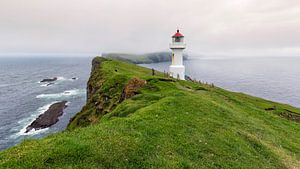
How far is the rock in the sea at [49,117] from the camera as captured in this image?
69.0m

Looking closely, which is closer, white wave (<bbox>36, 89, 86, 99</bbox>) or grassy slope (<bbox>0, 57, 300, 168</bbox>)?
grassy slope (<bbox>0, 57, 300, 168</bbox>)

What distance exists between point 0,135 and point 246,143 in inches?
2358

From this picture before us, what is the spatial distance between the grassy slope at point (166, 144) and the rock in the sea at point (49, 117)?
48.4 metres

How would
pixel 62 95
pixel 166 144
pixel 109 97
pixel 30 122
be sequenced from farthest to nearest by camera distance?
1. pixel 62 95
2. pixel 30 122
3. pixel 109 97
4. pixel 166 144

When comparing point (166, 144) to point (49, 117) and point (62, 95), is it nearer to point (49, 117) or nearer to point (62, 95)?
point (49, 117)

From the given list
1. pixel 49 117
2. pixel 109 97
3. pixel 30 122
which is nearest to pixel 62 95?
pixel 49 117

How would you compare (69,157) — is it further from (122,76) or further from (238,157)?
(122,76)

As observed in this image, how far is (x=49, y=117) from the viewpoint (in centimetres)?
7638

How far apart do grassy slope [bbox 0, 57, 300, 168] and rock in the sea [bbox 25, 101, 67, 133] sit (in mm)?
48418

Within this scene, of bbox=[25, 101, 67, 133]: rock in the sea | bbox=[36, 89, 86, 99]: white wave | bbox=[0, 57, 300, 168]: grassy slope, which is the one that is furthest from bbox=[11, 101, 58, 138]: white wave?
bbox=[0, 57, 300, 168]: grassy slope

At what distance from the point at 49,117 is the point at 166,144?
2607 inches

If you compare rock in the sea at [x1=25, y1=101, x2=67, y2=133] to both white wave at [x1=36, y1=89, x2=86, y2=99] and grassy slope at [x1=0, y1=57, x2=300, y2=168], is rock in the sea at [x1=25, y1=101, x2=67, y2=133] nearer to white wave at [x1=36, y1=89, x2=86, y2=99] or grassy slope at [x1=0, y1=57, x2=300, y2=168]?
white wave at [x1=36, y1=89, x2=86, y2=99]

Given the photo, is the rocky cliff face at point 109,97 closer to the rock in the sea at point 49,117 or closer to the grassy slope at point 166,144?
the grassy slope at point 166,144

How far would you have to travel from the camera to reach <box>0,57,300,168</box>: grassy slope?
13969mm
